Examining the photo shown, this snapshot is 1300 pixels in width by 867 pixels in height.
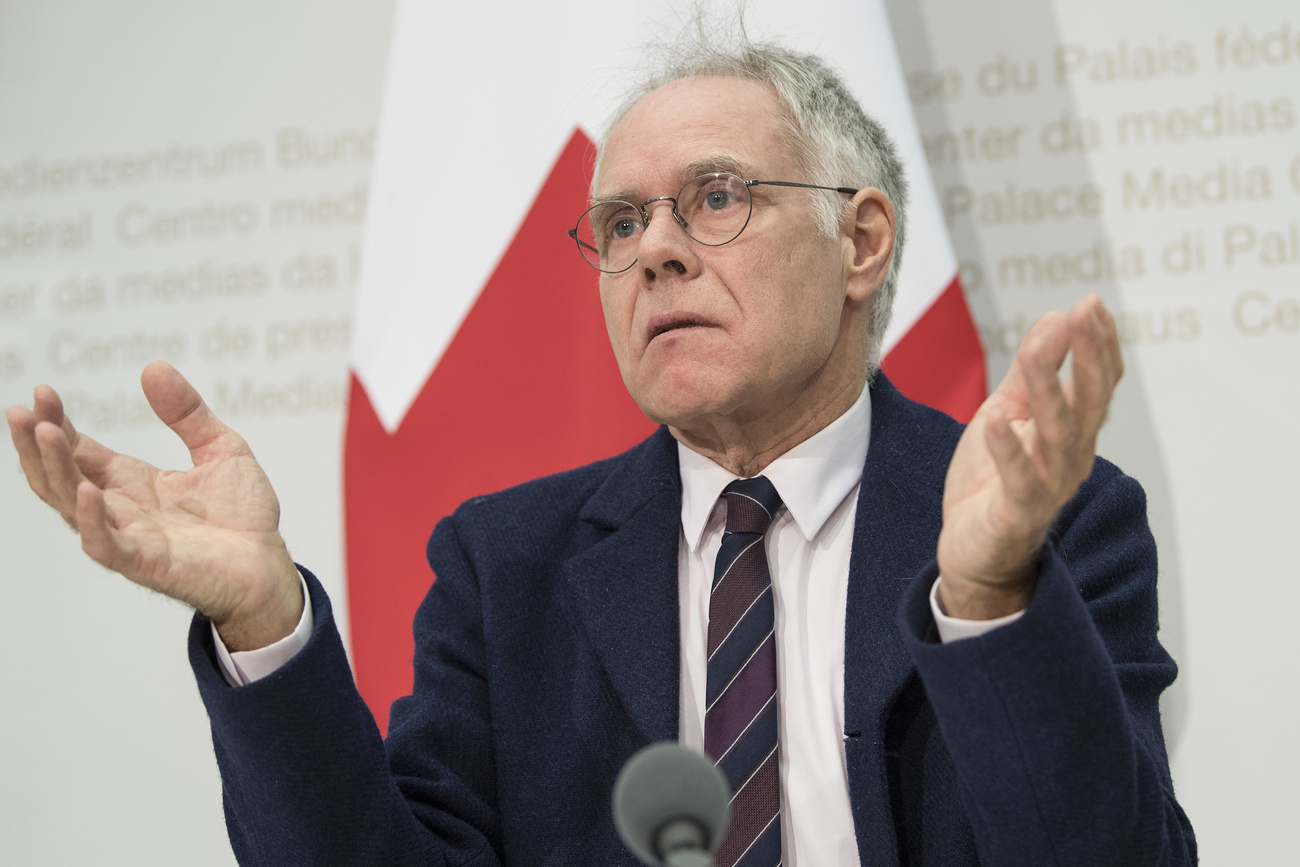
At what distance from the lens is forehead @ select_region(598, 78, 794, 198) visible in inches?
69.9

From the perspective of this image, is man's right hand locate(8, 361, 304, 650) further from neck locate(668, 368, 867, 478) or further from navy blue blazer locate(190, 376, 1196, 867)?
neck locate(668, 368, 867, 478)

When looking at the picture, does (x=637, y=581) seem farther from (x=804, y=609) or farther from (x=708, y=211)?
(x=708, y=211)

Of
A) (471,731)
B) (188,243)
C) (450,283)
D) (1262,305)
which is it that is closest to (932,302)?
(1262,305)

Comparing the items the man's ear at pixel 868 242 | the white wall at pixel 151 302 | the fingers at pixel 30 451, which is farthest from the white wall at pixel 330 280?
the fingers at pixel 30 451

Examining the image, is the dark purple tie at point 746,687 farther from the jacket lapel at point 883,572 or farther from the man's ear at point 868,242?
the man's ear at point 868,242

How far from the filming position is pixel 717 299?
1.71 metres

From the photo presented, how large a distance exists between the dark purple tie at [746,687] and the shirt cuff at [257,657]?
1.85 feet

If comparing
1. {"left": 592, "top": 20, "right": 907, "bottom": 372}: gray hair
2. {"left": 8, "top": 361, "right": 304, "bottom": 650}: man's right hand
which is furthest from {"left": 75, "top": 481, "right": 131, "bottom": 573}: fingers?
{"left": 592, "top": 20, "right": 907, "bottom": 372}: gray hair

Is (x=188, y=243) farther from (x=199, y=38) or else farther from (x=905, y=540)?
(x=905, y=540)

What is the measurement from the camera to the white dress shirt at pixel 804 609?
5.00 ft

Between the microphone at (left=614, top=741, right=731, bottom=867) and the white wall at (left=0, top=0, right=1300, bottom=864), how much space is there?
193cm

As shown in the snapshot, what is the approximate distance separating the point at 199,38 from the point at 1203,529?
2.82 m

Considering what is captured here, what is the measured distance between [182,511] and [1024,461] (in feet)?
3.05

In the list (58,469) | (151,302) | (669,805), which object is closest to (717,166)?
(58,469)
